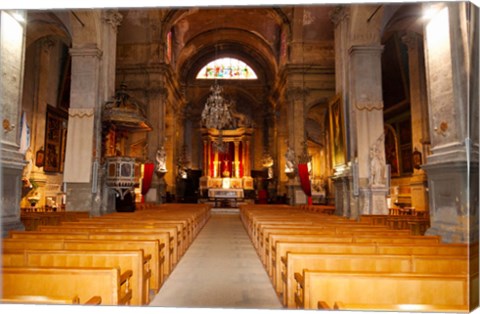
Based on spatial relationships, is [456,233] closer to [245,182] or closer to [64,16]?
[64,16]

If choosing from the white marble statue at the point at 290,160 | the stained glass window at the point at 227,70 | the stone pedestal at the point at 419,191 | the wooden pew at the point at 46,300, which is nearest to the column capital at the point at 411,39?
the stone pedestal at the point at 419,191

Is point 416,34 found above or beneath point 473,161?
above

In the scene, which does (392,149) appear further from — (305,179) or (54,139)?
(54,139)

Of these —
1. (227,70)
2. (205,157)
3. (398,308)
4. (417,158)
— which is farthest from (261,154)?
(398,308)

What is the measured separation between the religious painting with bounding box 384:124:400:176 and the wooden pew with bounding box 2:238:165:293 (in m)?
14.0

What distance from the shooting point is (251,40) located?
76.7 ft

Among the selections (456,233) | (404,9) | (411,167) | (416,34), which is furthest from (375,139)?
Answer: (411,167)

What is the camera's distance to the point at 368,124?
879 cm

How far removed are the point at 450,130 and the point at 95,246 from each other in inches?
190

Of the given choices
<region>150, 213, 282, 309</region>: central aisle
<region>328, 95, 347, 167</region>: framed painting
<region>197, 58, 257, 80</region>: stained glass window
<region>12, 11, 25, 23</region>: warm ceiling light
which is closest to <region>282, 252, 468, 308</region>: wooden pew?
<region>150, 213, 282, 309</region>: central aisle

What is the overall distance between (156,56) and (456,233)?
1529 cm

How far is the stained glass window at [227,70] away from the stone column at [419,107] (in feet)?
45.1

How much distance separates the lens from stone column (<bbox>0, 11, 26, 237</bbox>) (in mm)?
5848

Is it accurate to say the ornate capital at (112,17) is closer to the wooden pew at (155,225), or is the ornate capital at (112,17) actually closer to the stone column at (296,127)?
the wooden pew at (155,225)
